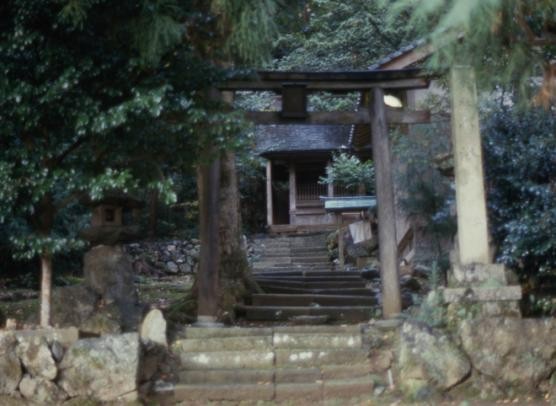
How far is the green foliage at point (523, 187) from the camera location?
27.4ft

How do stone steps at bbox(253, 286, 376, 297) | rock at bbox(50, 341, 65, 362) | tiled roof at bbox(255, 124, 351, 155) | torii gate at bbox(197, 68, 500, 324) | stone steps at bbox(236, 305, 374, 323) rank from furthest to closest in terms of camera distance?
tiled roof at bbox(255, 124, 351, 155), stone steps at bbox(253, 286, 376, 297), stone steps at bbox(236, 305, 374, 323), torii gate at bbox(197, 68, 500, 324), rock at bbox(50, 341, 65, 362)

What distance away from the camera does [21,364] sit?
7227 millimetres

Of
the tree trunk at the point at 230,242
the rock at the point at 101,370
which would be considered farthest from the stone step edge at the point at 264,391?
the tree trunk at the point at 230,242

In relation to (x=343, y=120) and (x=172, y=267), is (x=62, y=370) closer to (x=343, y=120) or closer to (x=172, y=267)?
(x=343, y=120)

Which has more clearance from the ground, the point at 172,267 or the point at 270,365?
the point at 172,267

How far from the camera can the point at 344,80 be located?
959 cm

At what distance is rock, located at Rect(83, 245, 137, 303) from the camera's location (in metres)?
8.45

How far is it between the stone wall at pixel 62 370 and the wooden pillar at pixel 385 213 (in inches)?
141

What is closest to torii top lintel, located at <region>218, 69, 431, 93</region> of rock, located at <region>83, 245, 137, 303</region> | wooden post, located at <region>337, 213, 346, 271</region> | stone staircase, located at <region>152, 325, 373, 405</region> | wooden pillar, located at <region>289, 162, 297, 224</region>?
rock, located at <region>83, 245, 137, 303</region>

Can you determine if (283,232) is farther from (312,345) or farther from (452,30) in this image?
(452,30)

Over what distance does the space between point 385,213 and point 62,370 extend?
4628 millimetres

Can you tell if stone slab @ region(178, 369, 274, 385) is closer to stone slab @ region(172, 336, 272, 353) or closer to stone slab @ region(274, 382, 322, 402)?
stone slab @ region(274, 382, 322, 402)

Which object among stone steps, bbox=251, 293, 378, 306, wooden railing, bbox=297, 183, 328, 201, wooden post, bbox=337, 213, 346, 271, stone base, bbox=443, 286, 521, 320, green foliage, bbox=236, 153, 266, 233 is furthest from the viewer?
green foliage, bbox=236, 153, 266, 233

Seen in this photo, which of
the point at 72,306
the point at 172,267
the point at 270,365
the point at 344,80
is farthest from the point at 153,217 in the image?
the point at 270,365
